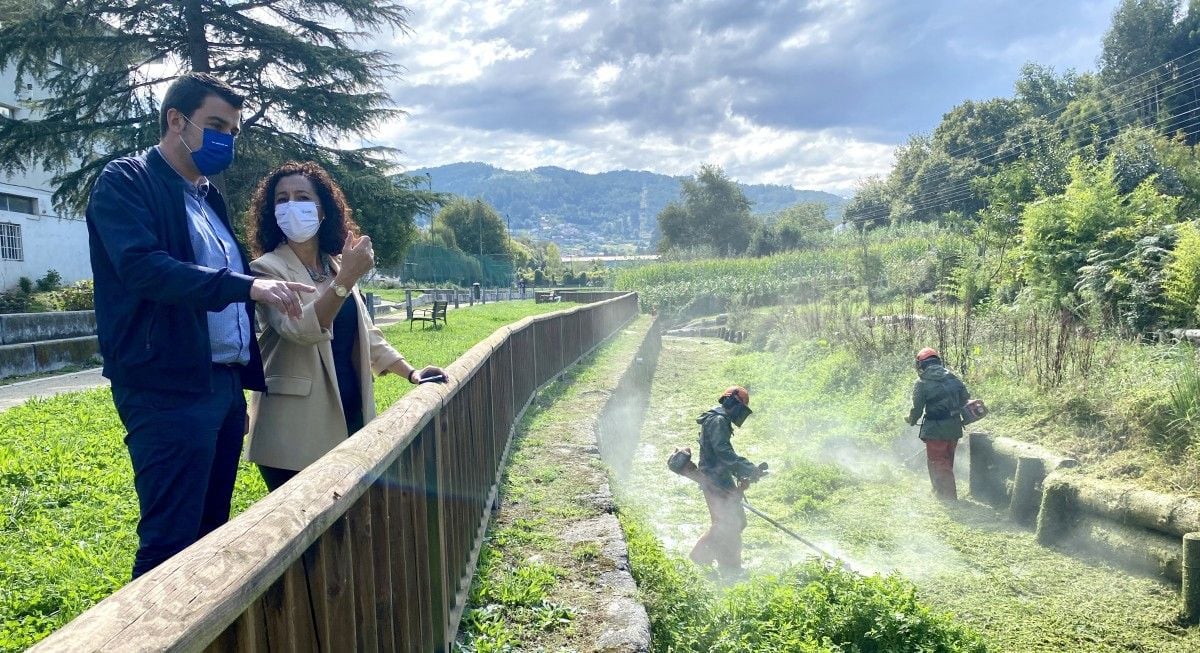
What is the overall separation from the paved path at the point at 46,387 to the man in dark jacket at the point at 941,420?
896cm

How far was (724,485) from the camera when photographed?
7.11 m

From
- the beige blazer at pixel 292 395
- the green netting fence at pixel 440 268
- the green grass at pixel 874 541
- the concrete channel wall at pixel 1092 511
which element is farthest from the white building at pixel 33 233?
the green netting fence at pixel 440 268

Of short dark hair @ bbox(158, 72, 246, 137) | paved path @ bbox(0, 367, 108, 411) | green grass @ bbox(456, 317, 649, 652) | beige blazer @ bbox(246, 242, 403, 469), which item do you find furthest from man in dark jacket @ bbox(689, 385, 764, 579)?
paved path @ bbox(0, 367, 108, 411)

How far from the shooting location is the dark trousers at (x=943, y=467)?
827 cm

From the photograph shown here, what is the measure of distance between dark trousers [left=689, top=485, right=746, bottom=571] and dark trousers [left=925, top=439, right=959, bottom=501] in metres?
2.61

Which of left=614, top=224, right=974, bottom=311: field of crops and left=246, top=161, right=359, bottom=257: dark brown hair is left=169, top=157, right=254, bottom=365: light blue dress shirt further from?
left=614, top=224, right=974, bottom=311: field of crops

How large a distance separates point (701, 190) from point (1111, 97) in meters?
39.3

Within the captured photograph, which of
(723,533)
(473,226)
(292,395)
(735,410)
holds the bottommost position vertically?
(723,533)

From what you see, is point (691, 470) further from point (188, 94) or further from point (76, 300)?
point (76, 300)

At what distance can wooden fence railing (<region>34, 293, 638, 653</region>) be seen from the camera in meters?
0.97

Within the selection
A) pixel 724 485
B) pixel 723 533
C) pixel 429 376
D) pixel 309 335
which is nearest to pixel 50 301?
pixel 724 485

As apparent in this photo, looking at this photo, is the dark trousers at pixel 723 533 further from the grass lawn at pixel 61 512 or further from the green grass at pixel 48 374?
the green grass at pixel 48 374

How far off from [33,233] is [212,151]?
86.1 feet

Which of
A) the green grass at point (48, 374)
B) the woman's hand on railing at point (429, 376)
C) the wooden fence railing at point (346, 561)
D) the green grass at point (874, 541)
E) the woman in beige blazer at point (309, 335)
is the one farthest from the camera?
the green grass at point (48, 374)
